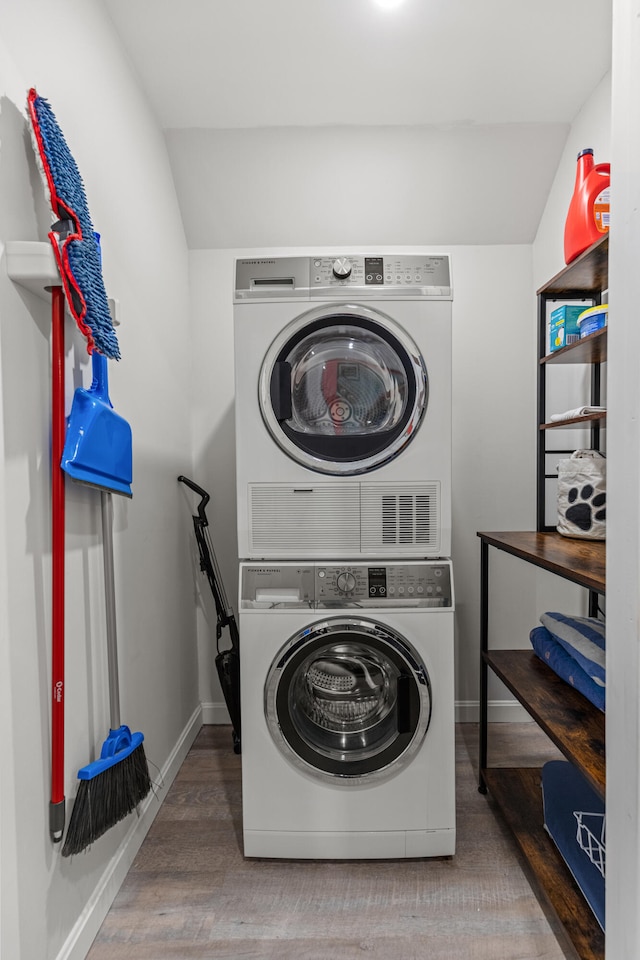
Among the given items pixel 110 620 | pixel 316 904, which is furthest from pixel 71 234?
pixel 316 904

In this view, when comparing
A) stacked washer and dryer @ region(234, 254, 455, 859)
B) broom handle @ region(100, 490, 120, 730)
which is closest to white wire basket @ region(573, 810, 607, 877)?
stacked washer and dryer @ region(234, 254, 455, 859)

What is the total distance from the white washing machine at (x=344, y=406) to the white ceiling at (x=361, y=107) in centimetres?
78

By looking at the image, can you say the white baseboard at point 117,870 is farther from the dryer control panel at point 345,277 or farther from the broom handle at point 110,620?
the dryer control panel at point 345,277

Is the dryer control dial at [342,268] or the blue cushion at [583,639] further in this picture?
the dryer control dial at [342,268]

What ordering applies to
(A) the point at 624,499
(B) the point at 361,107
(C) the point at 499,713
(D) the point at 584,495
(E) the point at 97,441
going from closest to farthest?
(A) the point at 624,499, (E) the point at 97,441, (D) the point at 584,495, (B) the point at 361,107, (C) the point at 499,713

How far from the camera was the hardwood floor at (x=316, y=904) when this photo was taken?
1427 millimetres

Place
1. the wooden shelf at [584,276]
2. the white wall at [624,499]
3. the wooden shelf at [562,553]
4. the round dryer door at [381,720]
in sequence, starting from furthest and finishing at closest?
1. the round dryer door at [381,720]
2. the wooden shelf at [584,276]
3. the wooden shelf at [562,553]
4. the white wall at [624,499]

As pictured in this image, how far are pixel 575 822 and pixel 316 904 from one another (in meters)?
0.75

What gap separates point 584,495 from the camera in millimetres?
1795

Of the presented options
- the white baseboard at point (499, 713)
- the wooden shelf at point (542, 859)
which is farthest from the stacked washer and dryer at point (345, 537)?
the white baseboard at point (499, 713)

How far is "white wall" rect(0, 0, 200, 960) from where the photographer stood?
113 centimetres

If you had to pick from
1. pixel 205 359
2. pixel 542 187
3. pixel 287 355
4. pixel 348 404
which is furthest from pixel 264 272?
pixel 542 187

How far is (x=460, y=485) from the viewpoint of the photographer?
263 cm

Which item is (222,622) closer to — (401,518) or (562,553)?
(401,518)
